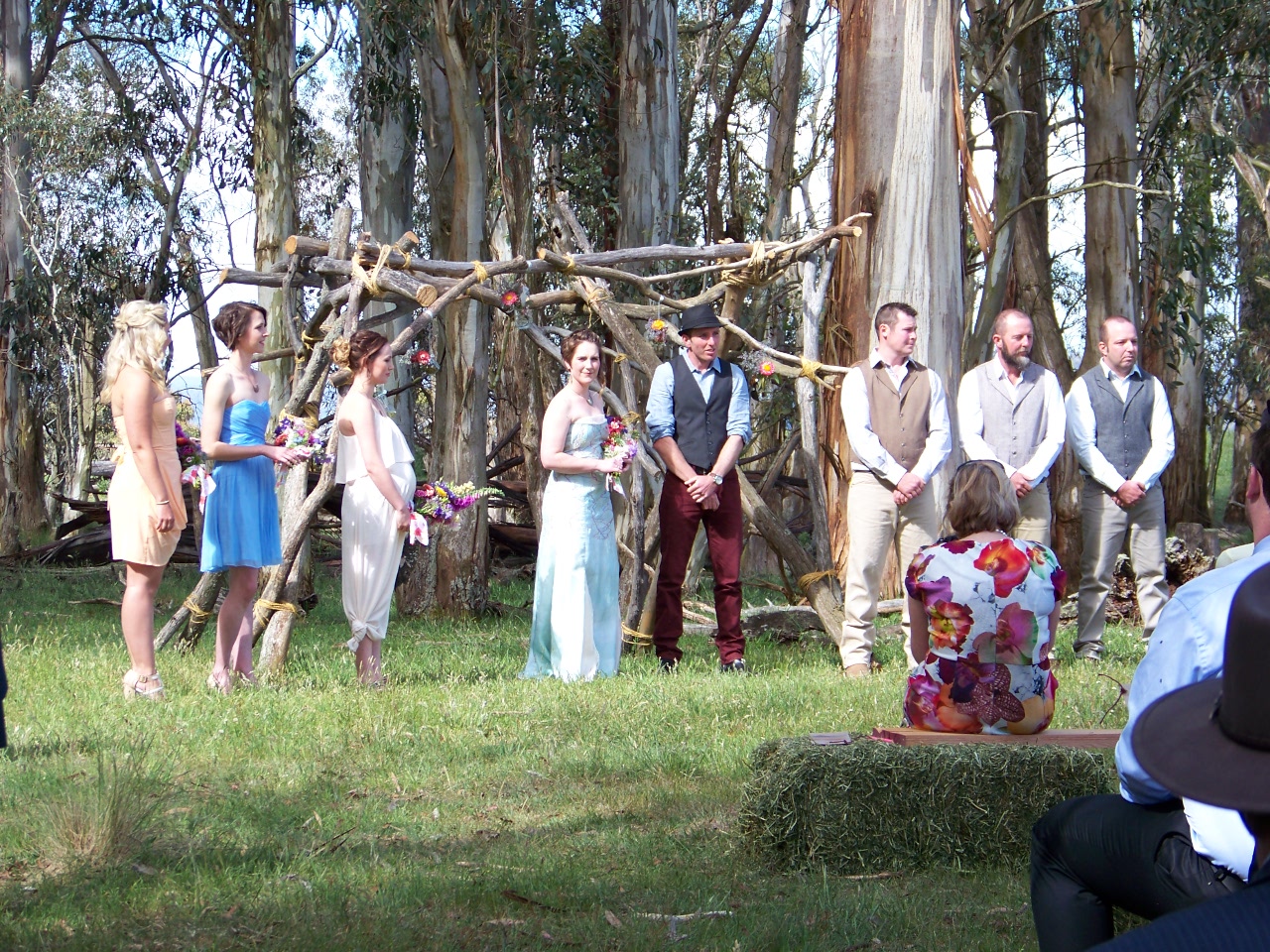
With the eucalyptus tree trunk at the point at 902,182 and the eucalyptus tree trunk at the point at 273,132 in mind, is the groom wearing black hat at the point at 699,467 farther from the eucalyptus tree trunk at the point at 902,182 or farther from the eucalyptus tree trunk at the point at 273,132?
the eucalyptus tree trunk at the point at 273,132

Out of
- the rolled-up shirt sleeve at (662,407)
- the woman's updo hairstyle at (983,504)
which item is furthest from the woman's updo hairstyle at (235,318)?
the woman's updo hairstyle at (983,504)

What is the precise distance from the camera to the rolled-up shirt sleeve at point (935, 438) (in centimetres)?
842

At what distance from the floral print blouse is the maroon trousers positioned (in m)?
3.48

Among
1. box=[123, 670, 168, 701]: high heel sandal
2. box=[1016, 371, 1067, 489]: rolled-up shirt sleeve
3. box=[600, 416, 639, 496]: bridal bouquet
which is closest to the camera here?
box=[123, 670, 168, 701]: high heel sandal

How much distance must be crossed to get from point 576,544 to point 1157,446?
3.96m

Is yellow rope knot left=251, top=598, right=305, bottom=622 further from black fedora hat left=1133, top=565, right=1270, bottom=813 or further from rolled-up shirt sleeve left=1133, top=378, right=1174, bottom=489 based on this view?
black fedora hat left=1133, top=565, right=1270, bottom=813

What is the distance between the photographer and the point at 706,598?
564 inches

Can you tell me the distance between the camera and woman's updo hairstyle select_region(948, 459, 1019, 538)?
18.5ft

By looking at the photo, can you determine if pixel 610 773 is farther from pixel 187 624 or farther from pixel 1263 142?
pixel 1263 142

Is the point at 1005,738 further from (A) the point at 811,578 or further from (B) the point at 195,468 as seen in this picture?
(B) the point at 195,468

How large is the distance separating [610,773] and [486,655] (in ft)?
13.1

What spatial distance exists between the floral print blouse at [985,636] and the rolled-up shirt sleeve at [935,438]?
2901 mm

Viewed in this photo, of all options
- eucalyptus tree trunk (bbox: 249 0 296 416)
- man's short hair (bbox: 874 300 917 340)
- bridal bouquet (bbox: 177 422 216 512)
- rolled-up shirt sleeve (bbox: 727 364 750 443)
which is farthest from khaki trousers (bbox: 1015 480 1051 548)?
eucalyptus tree trunk (bbox: 249 0 296 416)

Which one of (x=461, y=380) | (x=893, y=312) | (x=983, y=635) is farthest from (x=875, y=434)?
(x=461, y=380)
